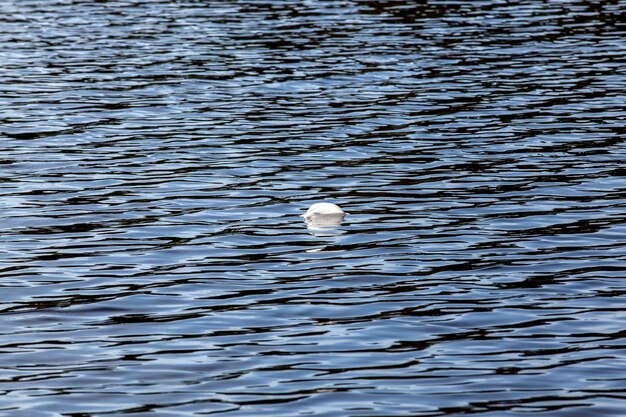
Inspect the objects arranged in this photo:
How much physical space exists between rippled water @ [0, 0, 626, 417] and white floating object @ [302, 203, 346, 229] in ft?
0.58

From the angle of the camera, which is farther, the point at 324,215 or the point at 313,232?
the point at 324,215

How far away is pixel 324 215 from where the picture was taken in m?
15.9

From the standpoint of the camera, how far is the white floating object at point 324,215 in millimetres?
15742

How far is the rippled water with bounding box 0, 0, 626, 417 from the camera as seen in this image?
33.7 feet

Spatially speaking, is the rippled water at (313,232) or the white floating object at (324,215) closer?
the rippled water at (313,232)

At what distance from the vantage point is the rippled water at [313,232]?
10281mm

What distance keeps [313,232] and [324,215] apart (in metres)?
0.57

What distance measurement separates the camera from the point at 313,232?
1538 cm

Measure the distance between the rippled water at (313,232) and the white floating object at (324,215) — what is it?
0.18m

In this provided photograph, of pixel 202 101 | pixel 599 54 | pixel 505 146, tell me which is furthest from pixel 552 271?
pixel 599 54

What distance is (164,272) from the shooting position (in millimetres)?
13617

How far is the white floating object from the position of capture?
15.7 m

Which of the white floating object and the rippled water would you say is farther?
the white floating object

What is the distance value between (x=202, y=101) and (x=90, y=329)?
45.0 feet
